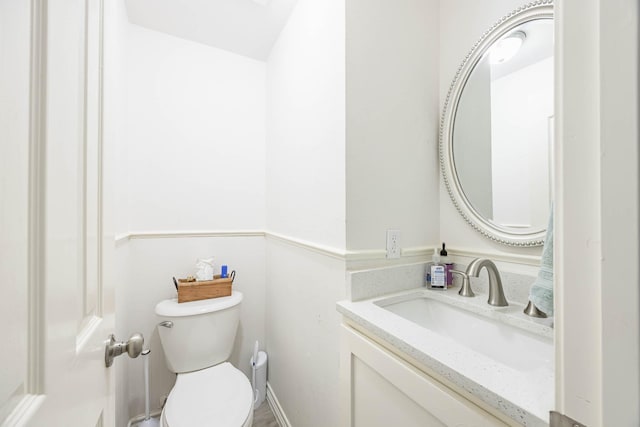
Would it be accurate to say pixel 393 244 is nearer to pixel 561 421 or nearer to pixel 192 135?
pixel 561 421

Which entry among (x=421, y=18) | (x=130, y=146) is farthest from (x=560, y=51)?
(x=130, y=146)

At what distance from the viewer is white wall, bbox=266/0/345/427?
38.6 inches

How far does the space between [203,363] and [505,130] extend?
5.91 feet

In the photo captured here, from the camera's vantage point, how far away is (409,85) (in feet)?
3.56

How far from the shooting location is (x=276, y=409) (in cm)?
151

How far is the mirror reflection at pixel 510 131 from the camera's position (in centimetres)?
83

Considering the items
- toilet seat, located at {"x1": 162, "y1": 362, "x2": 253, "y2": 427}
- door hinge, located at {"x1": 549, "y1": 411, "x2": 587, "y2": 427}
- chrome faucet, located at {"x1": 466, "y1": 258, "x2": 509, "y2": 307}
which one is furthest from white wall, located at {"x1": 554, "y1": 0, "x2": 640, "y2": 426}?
toilet seat, located at {"x1": 162, "y1": 362, "x2": 253, "y2": 427}

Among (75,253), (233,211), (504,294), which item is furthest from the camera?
(233,211)

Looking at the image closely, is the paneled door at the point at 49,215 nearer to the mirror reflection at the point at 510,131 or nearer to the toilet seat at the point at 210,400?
the toilet seat at the point at 210,400

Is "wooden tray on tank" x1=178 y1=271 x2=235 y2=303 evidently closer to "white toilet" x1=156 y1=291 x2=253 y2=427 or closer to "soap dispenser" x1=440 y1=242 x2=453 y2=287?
"white toilet" x1=156 y1=291 x2=253 y2=427

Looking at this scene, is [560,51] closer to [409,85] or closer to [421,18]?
[409,85]

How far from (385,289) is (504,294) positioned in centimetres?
41

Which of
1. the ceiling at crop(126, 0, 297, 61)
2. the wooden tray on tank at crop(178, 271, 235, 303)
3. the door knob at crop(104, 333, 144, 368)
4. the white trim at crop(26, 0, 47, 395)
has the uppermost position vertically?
the ceiling at crop(126, 0, 297, 61)

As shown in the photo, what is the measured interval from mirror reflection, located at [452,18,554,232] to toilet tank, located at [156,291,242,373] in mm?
1407
